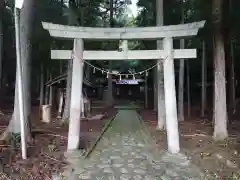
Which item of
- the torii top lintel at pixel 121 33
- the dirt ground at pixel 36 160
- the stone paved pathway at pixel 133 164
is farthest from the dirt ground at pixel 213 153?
the torii top lintel at pixel 121 33

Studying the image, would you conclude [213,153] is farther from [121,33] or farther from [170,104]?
[121,33]

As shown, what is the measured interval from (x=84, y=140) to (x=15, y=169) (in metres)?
4.23

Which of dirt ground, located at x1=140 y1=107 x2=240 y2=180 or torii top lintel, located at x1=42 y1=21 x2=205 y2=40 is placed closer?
dirt ground, located at x1=140 y1=107 x2=240 y2=180

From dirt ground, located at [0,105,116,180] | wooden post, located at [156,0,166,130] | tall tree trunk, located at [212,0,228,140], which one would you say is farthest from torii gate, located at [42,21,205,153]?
wooden post, located at [156,0,166,130]

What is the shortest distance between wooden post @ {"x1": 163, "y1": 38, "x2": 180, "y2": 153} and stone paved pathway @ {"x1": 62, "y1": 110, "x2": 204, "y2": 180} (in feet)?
1.39

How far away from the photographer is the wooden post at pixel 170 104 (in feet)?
29.9

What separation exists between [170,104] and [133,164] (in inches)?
90.0

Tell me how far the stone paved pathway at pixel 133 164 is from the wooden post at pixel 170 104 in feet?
1.39

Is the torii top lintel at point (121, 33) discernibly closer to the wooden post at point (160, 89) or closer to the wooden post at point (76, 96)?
the wooden post at point (76, 96)

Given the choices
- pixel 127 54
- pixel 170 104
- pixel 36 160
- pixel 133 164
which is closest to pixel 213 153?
pixel 170 104

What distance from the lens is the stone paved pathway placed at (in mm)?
6801

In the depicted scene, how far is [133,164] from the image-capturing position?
7.70m

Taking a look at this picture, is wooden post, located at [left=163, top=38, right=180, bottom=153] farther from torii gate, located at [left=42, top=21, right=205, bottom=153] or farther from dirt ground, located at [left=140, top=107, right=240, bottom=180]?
dirt ground, located at [left=140, top=107, right=240, bottom=180]

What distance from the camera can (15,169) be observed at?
6742 millimetres
